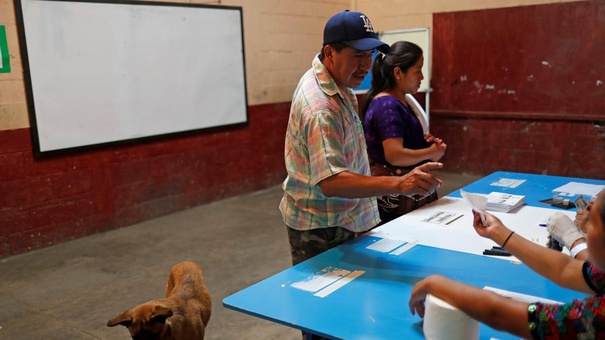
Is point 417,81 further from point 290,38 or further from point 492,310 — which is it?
point 290,38

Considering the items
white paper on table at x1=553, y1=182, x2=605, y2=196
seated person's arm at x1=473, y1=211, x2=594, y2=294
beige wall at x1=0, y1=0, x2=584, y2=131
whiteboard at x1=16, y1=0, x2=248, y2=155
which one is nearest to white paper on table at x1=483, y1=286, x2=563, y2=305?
seated person's arm at x1=473, y1=211, x2=594, y2=294

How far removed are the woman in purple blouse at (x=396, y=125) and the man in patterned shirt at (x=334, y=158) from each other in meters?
0.42

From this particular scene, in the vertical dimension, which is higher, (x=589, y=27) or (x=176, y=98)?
(x=589, y=27)

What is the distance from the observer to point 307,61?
6184 mm

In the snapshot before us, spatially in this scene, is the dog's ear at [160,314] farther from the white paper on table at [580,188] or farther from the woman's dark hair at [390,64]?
the white paper on table at [580,188]

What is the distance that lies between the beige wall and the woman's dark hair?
3.16 m

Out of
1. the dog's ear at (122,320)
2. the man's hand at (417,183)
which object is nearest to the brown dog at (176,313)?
the dog's ear at (122,320)

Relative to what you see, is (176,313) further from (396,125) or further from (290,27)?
(290,27)

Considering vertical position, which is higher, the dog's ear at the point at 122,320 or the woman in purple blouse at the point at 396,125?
the woman in purple blouse at the point at 396,125

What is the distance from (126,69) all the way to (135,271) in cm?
186

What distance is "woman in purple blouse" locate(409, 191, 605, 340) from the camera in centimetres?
100

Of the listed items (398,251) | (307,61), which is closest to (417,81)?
(398,251)

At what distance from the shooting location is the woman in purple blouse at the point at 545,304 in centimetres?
100

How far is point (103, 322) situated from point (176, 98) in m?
2.55
